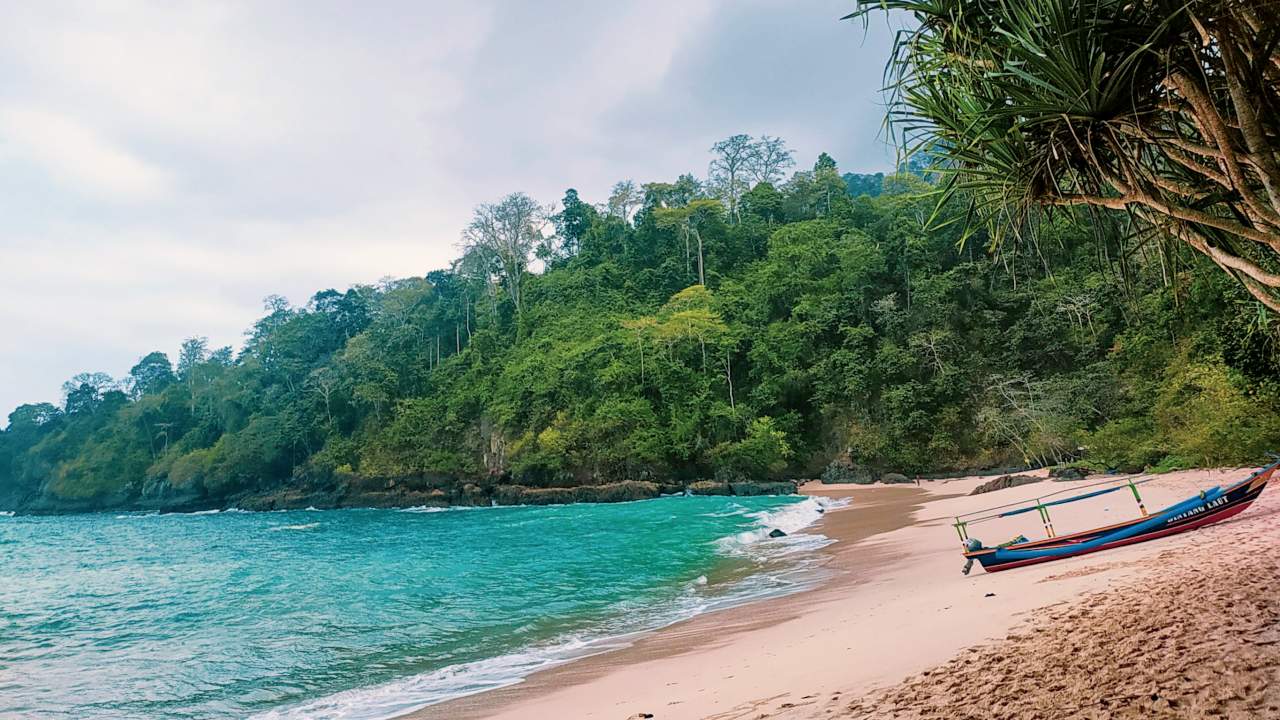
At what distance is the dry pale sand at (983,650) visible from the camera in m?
2.52

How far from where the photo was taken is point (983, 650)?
343 cm

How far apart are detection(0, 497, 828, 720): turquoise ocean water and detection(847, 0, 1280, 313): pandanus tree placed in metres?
5.57

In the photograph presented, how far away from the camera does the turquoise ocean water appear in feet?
19.7

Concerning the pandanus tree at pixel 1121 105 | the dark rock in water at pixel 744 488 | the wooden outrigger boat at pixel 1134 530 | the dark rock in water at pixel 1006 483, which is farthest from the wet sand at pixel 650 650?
the dark rock in water at pixel 744 488

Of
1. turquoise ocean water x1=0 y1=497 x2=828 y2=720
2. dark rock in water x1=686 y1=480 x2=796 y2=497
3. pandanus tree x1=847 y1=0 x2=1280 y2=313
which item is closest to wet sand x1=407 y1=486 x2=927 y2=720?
turquoise ocean water x1=0 y1=497 x2=828 y2=720

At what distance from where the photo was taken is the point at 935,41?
3.45 metres

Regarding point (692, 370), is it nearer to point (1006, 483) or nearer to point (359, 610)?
point (1006, 483)

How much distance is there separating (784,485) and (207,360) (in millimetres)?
56664

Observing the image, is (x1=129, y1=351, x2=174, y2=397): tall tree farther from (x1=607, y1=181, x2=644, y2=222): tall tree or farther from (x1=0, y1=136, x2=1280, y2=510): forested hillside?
(x1=607, y1=181, x2=644, y2=222): tall tree

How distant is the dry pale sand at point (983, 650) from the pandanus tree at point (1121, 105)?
158 cm

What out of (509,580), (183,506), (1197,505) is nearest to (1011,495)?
(1197,505)

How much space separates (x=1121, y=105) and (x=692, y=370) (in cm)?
3086

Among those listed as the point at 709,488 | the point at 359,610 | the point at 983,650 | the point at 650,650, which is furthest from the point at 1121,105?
the point at 709,488

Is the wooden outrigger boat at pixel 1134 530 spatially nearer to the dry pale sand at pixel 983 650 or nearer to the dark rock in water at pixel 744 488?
the dry pale sand at pixel 983 650
